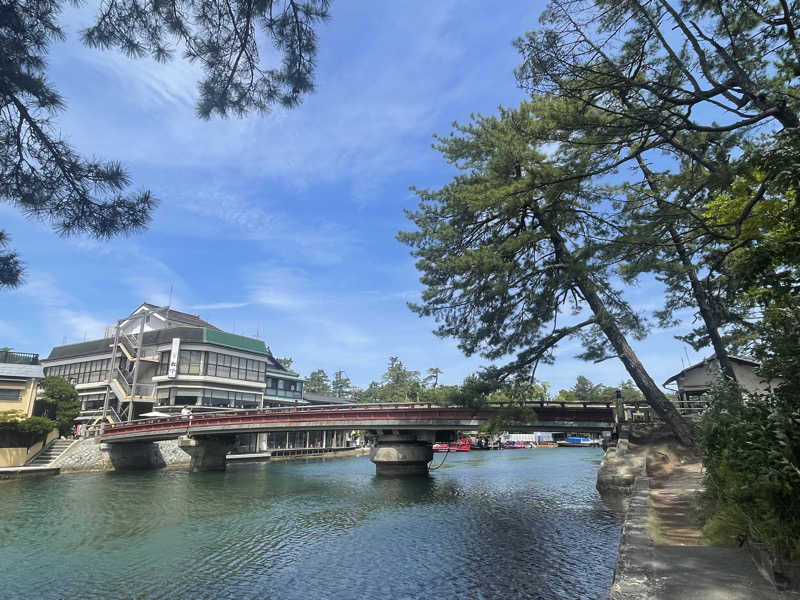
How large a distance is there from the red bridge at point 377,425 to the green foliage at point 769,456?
16.3 meters

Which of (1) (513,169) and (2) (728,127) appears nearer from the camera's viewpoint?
(2) (728,127)

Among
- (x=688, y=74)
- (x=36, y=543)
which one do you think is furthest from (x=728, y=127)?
(x=36, y=543)

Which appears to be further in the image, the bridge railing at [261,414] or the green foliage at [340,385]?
the green foliage at [340,385]

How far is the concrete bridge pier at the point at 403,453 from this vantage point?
31.5 meters

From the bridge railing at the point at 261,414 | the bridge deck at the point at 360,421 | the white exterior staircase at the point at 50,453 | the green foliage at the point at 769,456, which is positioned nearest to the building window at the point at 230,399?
the bridge railing at the point at 261,414

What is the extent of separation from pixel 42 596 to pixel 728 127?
1522 centimetres

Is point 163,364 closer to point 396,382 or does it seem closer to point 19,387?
point 19,387

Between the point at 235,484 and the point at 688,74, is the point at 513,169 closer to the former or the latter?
the point at 688,74

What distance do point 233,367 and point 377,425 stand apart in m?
27.7

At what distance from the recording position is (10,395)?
3484 centimetres

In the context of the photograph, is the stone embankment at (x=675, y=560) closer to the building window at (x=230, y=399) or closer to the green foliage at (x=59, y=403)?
the green foliage at (x=59, y=403)

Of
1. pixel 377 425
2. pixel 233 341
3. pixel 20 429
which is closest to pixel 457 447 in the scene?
pixel 233 341

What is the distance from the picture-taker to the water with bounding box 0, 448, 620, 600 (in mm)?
8984

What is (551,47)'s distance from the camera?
26.0 feet
